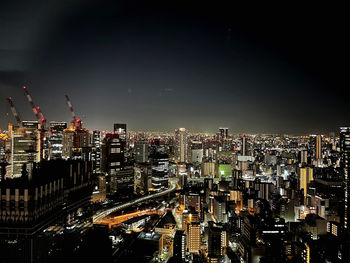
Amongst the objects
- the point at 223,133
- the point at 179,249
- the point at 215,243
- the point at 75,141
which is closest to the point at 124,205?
the point at 179,249

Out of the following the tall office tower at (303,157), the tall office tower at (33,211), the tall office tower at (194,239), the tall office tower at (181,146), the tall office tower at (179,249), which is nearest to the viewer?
the tall office tower at (33,211)

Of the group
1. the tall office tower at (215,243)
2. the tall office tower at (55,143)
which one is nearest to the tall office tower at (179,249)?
the tall office tower at (215,243)

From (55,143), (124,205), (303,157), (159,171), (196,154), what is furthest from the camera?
(196,154)

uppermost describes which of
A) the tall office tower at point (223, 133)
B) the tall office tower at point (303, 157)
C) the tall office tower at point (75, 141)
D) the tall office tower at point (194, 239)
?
the tall office tower at point (223, 133)

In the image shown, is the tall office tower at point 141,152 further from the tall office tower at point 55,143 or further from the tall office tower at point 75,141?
the tall office tower at point 55,143

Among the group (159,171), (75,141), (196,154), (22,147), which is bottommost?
(159,171)

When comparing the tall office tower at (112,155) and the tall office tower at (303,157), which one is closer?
the tall office tower at (112,155)

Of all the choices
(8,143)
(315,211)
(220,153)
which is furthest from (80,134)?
(315,211)

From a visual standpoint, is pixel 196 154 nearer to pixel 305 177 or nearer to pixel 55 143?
pixel 305 177
